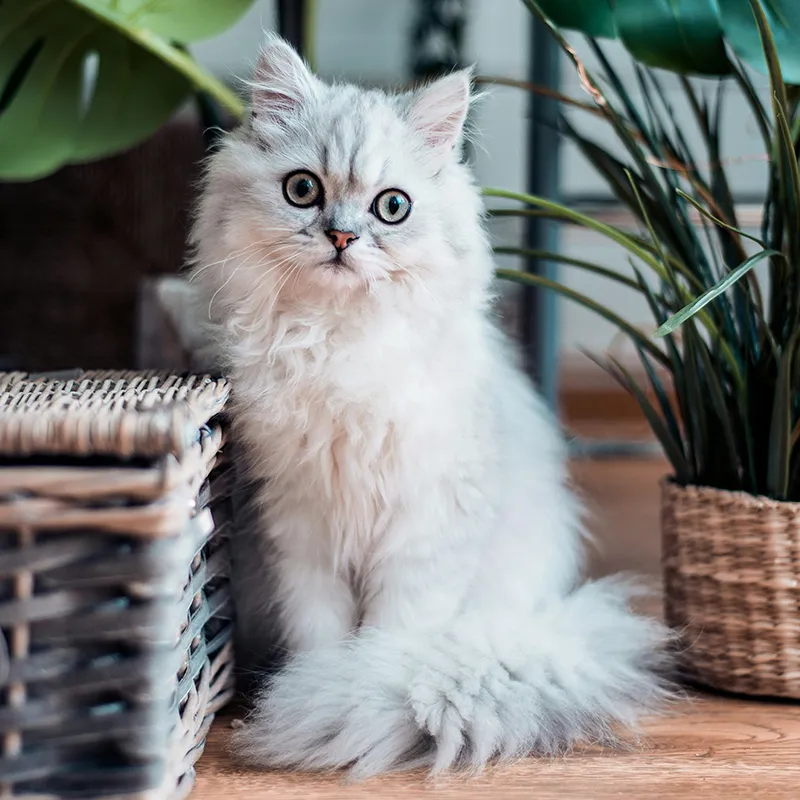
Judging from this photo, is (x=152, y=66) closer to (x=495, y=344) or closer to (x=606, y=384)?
(x=495, y=344)

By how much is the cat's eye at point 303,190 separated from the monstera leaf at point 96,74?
396 mm

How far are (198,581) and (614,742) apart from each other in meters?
0.50

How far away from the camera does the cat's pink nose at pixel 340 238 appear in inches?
39.4

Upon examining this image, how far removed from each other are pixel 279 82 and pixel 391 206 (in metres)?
0.23

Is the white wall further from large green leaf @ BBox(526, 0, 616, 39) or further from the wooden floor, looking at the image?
the wooden floor

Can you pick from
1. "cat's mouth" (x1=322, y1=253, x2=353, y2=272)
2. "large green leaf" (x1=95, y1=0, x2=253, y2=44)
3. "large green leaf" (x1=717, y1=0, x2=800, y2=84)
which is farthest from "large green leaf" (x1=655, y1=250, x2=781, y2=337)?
"large green leaf" (x1=95, y1=0, x2=253, y2=44)

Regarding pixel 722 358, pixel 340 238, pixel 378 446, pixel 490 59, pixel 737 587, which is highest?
pixel 490 59

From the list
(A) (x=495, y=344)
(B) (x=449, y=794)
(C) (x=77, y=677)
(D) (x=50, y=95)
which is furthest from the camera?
(D) (x=50, y=95)

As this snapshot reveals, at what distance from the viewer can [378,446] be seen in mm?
1050

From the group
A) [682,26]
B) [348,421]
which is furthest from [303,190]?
[682,26]

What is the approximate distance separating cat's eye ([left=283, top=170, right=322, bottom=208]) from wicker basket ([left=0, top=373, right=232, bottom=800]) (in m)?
0.34

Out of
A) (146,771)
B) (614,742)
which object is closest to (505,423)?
(614,742)

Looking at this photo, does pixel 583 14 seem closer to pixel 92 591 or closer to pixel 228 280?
pixel 228 280

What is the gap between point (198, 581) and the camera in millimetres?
948
